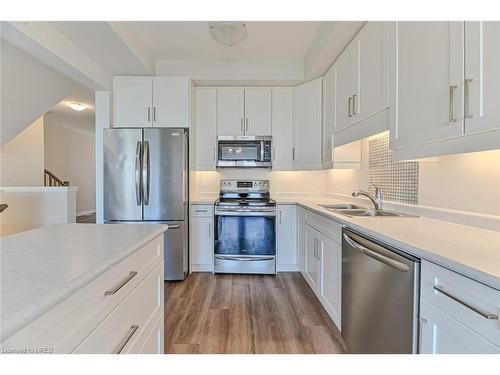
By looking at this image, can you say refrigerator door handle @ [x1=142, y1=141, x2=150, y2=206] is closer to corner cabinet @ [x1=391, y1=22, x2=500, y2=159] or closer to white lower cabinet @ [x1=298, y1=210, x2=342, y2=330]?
white lower cabinet @ [x1=298, y1=210, x2=342, y2=330]

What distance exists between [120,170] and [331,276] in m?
2.47

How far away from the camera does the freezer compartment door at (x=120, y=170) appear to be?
3074 mm

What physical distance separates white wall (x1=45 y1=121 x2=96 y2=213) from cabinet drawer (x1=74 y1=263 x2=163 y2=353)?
7.59 meters

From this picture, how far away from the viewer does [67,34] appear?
2295mm

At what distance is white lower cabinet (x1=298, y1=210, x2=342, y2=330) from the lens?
198 centimetres

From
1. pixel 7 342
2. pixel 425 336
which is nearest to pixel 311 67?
pixel 425 336

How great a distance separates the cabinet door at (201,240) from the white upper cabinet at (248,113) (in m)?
1.16

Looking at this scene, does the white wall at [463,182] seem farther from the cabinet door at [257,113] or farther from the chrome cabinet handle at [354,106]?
the cabinet door at [257,113]

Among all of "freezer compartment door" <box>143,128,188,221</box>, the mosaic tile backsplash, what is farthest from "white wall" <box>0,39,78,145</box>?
the mosaic tile backsplash

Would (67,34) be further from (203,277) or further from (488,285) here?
(488,285)

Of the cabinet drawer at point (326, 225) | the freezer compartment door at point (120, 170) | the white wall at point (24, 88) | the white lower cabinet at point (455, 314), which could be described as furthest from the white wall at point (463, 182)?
the white wall at point (24, 88)

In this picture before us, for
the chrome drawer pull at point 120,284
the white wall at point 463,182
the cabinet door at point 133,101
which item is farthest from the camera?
the cabinet door at point 133,101
